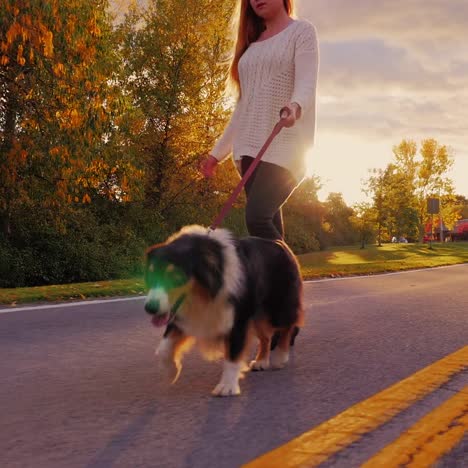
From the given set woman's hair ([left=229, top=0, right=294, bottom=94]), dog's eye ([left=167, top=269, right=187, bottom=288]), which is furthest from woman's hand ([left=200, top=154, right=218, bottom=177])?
dog's eye ([left=167, top=269, right=187, bottom=288])

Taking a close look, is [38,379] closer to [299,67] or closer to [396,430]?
[396,430]

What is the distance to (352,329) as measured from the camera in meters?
5.95

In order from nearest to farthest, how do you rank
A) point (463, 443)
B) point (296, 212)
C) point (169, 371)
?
1. point (463, 443)
2. point (169, 371)
3. point (296, 212)

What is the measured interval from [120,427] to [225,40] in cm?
2462

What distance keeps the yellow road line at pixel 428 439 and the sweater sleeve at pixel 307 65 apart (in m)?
2.36

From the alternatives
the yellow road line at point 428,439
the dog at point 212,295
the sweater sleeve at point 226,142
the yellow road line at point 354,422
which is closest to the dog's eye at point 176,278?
the dog at point 212,295

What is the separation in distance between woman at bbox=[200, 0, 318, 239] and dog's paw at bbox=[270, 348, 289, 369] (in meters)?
0.88

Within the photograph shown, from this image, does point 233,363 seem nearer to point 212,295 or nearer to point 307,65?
point 212,295

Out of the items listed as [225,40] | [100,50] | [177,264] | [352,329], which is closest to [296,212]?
[225,40]

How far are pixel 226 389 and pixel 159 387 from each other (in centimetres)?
39

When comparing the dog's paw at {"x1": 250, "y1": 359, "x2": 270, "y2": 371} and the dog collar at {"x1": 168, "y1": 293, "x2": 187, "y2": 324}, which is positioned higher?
the dog collar at {"x1": 168, "y1": 293, "x2": 187, "y2": 324}

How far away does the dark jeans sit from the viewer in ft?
15.8

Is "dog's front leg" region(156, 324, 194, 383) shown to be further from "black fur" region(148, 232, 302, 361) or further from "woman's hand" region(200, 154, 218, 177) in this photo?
"woman's hand" region(200, 154, 218, 177)

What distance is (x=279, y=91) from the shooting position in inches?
200
